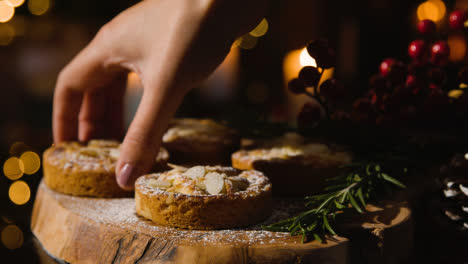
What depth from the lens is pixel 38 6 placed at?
175 inches

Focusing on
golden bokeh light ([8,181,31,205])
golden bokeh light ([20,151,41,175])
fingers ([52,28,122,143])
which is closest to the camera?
fingers ([52,28,122,143])

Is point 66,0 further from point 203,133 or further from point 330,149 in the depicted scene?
point 330,149

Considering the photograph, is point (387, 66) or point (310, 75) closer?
point (310, 75)

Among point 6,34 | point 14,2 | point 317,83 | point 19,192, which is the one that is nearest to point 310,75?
point 317,83

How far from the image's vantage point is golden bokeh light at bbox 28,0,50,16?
4369 mm

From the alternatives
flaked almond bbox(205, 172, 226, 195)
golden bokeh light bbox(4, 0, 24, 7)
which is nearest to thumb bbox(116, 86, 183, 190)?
flaked almond bbox(205, 172, 226, 195)

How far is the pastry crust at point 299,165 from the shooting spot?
1299 mm

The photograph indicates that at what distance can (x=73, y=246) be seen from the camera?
1.06m

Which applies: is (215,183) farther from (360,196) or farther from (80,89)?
(80,89)

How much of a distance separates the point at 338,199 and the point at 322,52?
0.45 meters

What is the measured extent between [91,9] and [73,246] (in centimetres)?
439

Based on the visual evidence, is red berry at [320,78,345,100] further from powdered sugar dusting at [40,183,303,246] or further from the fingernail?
the fingernail

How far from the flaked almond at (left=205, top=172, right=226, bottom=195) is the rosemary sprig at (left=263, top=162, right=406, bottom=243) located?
154mm

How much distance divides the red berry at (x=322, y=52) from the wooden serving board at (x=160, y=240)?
0.46 meters
